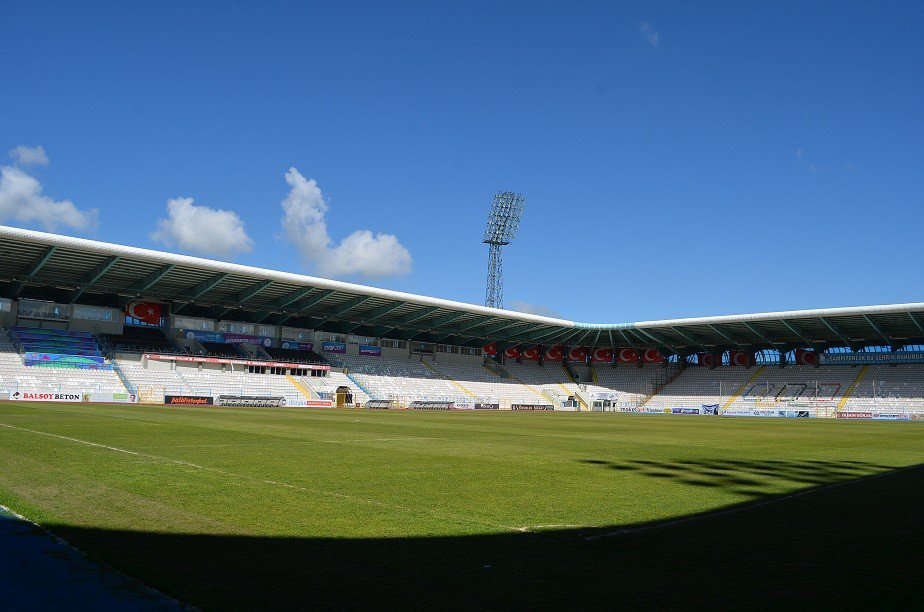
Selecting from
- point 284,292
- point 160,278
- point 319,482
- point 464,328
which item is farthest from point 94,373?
point 319,482

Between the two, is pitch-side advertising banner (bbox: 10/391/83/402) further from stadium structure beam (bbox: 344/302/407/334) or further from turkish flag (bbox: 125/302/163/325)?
stadium structure beam (bbox: 344/302/407/334)

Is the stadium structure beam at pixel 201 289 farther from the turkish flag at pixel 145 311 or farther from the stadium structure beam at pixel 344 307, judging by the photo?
the stadium structure beam at pixel 344 307

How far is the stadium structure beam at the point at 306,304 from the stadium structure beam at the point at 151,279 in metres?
13.1

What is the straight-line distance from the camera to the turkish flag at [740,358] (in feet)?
278

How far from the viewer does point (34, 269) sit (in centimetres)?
4838

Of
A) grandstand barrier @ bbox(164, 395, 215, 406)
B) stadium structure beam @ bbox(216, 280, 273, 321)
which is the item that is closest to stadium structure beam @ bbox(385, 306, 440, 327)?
stadium structure beam @ bbox(216, 280, 273, 321)

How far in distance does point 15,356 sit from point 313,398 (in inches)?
869

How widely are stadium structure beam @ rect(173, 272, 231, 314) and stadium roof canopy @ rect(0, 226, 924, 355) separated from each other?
12 cm

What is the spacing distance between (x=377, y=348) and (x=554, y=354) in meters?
27.5

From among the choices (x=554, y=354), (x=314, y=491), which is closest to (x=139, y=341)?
(x=554, y=354)

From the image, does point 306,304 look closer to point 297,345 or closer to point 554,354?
point 297,345

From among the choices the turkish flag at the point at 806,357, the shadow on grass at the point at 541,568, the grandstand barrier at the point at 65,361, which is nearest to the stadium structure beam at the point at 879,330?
the turkish flag at the point at 806,357

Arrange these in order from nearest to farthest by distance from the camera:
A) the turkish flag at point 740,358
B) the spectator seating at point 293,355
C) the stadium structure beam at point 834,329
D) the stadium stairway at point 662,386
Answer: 1. the spectator seating at point 293,355
2. the stadium structure beam at point 834,329
3. the turkish flag at point 740,358
4. the stadium stairway at point 662,386

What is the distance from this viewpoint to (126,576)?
563cm
